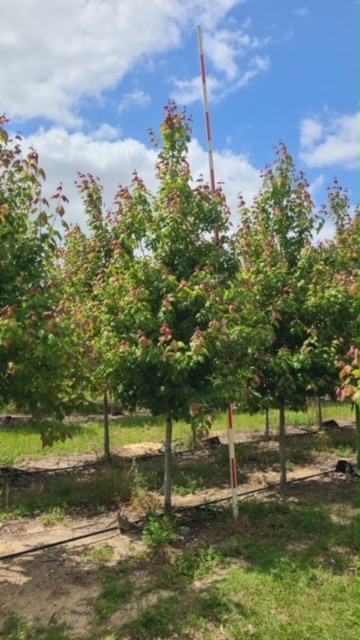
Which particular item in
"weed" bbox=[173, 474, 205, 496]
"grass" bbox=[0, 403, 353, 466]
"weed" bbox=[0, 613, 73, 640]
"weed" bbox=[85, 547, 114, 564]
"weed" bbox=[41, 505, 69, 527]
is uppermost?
"grass" bbox=[0, 403, 353, 466]

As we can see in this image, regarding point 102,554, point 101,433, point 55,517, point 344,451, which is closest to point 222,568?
point 102,554

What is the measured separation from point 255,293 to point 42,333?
12.6ft

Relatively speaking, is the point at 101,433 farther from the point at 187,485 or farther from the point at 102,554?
the point at 102,554

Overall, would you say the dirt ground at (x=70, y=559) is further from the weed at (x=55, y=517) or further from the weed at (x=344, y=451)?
the weed at (x=344, y=451)

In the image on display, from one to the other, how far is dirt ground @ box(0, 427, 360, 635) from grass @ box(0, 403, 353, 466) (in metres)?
3.08

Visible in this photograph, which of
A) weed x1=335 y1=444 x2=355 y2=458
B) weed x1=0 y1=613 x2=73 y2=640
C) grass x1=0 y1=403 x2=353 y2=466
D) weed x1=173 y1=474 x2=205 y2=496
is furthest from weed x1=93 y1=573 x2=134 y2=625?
weed x1=335 y1=444 x2=355 y2=458

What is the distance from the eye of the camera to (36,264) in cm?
467

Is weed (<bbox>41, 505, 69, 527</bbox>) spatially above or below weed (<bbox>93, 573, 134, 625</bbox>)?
above

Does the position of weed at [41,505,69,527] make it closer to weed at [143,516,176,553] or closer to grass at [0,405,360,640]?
grass at [0,405,360,640]

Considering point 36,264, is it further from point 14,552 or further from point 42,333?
point 14,552

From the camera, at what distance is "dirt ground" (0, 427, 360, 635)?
420 cm

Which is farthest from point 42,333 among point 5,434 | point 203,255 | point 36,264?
point 5,434

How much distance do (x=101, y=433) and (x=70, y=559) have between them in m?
7.48

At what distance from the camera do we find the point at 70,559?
17.3 feet
